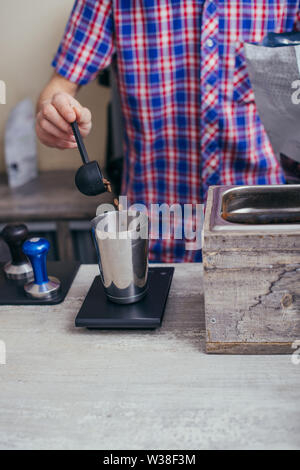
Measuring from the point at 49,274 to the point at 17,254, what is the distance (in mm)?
93

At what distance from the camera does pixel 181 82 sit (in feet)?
5.88

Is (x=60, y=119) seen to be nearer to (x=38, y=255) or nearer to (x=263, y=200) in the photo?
(x=38, y=255)

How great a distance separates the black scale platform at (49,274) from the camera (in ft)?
3.99

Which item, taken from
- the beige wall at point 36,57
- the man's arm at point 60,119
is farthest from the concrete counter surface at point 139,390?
the beige wall at point 36,57

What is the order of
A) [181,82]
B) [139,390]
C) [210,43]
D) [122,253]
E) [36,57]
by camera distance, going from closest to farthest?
[139,390], [122,253], [210,43], [181,82], [36,57]

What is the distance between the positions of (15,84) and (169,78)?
126cm

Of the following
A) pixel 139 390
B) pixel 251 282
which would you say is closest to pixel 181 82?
pixel 251 282

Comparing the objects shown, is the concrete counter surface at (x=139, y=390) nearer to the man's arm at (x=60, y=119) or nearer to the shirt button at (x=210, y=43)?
the man's arm at (x=60, y=119)

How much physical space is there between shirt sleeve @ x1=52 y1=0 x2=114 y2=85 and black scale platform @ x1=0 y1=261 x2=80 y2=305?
0.78 m

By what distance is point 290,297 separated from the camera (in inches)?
37.8

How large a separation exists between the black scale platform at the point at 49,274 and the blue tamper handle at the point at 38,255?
5 centimetres

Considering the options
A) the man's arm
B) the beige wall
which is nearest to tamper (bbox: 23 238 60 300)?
the man's arm

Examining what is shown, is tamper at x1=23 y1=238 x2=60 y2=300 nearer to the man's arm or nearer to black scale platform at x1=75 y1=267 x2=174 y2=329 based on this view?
black scale platform at x1=75 y1=267 x2=174 y2=329
